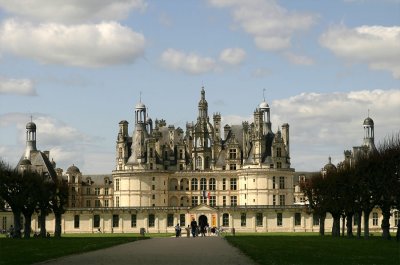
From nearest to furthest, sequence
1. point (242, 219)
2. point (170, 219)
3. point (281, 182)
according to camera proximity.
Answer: point (242, 219) < point (170, 219) < point (281, 182)

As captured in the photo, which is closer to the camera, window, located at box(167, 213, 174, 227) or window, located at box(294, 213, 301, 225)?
window, located at box(294, 213, 301, 225)

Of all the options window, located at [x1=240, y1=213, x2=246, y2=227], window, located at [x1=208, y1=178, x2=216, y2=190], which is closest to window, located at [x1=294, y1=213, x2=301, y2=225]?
window, located at [x1=240, y1=213, x2=246, y2=227]

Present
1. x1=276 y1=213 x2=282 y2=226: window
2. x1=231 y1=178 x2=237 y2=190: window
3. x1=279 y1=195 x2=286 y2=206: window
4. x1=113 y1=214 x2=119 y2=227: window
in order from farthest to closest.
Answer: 1. x1=231 y1=178 x2=237 y2=190: window
2. x1=279 y1=195 x2=286 y2=206: window
3. x1=113 y1=214 x2=119 y2=227: window
4. x1=276 y1=213 x2=282 y2=226: window

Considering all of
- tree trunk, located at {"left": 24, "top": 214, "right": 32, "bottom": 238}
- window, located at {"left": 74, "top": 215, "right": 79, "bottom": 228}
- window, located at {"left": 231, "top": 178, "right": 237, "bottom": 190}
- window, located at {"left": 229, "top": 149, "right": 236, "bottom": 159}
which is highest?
window, located at {"left": 229, "top": 149, "right": 236, "bottom": 159}

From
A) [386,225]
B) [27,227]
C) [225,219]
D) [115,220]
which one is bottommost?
[115,220]

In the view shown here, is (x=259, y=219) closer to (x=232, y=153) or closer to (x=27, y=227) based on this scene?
(x=232, y=153)

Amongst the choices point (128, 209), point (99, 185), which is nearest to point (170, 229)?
point (128, 209)

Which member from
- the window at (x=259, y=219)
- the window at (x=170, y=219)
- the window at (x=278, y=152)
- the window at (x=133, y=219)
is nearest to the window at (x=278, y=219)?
the window at (x=259, y=219)

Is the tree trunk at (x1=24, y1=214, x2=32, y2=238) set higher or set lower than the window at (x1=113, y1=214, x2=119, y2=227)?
higher

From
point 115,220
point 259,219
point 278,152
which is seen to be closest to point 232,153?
point 278,152

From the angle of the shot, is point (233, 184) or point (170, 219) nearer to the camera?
point (170, 219)

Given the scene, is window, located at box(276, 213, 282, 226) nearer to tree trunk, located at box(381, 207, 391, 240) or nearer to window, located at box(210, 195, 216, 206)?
window, located at box(210, 195, 216, 206)

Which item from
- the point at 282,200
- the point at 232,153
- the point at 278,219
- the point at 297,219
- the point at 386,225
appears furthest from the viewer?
the point at 232,153

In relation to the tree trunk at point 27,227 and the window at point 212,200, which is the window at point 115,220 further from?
the tree trunk at point 27,227
